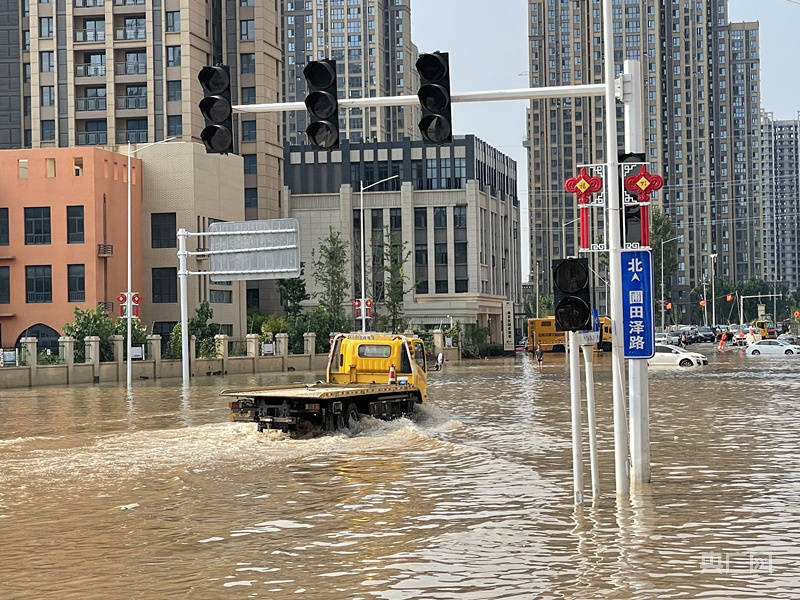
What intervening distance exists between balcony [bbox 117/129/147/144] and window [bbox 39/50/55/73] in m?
7.03

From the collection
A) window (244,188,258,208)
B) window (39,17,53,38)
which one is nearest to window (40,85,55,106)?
window (39,17,53,38)

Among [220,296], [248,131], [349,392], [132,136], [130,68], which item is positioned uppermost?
[130,68]

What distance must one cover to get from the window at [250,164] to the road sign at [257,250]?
183ft

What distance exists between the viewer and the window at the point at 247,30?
9706cm

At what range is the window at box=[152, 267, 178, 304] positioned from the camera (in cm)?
7550

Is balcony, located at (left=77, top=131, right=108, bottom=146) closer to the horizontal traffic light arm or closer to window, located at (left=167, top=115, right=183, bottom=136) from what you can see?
window, located at (left=167, top=115, right=183, bottom=136)

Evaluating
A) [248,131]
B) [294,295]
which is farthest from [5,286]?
[248,131]

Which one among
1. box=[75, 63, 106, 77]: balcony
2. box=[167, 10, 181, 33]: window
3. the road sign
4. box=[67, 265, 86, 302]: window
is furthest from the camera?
box=[75, 63, 106, 77]: balcony

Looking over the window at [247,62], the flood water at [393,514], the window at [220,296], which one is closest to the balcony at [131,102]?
the window at [247,62]

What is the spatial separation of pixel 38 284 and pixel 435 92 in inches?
2311

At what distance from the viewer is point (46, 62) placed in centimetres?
8938

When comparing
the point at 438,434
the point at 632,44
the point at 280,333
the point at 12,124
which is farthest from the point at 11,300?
the point at 632,44

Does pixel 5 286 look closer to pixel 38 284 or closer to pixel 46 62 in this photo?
pixel 38 284

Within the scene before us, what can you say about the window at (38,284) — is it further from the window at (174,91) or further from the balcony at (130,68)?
the balcony at (130,68)
